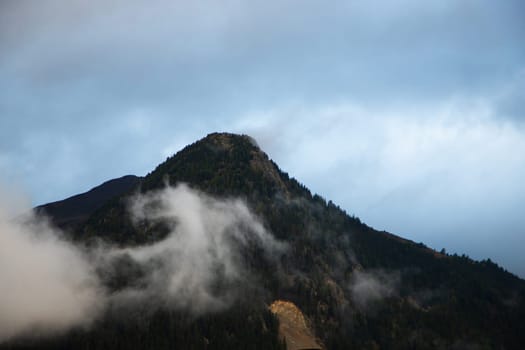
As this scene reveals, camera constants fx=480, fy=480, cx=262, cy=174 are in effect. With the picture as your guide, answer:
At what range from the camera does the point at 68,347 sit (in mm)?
185375

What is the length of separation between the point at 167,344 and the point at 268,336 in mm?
41418

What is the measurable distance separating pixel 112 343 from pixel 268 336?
2431 inches

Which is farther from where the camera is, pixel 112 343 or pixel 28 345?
pixel 28 345

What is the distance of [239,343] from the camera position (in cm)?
19300

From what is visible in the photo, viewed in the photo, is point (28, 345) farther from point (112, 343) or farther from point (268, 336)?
point (268, 336)

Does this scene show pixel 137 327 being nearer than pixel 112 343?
No

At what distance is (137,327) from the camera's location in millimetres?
199000

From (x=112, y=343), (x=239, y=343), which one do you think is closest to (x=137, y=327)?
(x=112, y=343)

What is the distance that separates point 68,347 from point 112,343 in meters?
18.3

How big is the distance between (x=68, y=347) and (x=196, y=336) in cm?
4903

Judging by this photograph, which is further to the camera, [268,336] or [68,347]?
[268,336]

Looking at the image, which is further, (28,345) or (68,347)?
(28,345)

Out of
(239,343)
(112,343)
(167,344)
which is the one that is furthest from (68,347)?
(239,343)

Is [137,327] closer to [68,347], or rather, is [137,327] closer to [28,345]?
[68,347]
